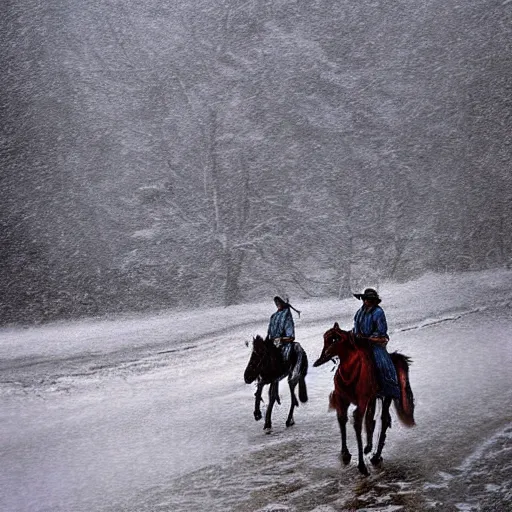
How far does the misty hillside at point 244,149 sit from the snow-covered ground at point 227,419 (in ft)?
8.32

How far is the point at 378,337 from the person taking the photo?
9727 millimetres

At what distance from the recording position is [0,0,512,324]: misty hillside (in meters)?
27.7

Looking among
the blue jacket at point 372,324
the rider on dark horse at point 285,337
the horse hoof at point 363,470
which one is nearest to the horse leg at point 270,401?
the rider on dark horse at point 285,337

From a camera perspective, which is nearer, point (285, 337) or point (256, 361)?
point (256, 361)

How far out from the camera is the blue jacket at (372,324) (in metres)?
9.77

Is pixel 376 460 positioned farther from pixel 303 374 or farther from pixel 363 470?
pixel 303 374

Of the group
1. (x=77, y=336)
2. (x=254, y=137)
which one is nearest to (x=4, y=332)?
(x=77, y=336)

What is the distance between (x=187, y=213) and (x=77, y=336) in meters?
8.19

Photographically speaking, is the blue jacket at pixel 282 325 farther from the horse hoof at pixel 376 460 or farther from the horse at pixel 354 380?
the horse hoof at pixel 376 460

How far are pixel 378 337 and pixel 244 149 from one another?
873 inches

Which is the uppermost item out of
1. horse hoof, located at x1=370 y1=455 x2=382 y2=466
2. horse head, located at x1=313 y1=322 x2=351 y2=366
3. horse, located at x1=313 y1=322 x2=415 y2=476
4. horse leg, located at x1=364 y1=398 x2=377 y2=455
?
horse head, located at x1=313 y1=322 x2=351 y2=366

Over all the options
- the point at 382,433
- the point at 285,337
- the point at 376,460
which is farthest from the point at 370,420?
the point at 285,337

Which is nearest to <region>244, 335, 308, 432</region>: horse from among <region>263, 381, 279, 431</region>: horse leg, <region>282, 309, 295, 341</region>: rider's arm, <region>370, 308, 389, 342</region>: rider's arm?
<region>263, 381, 279, 431</region>: horse leg

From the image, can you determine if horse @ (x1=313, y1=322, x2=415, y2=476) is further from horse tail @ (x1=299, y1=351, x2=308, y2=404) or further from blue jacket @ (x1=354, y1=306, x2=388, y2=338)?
horse tail @ (x1=299, y1=351, x2=308, y2=404)
